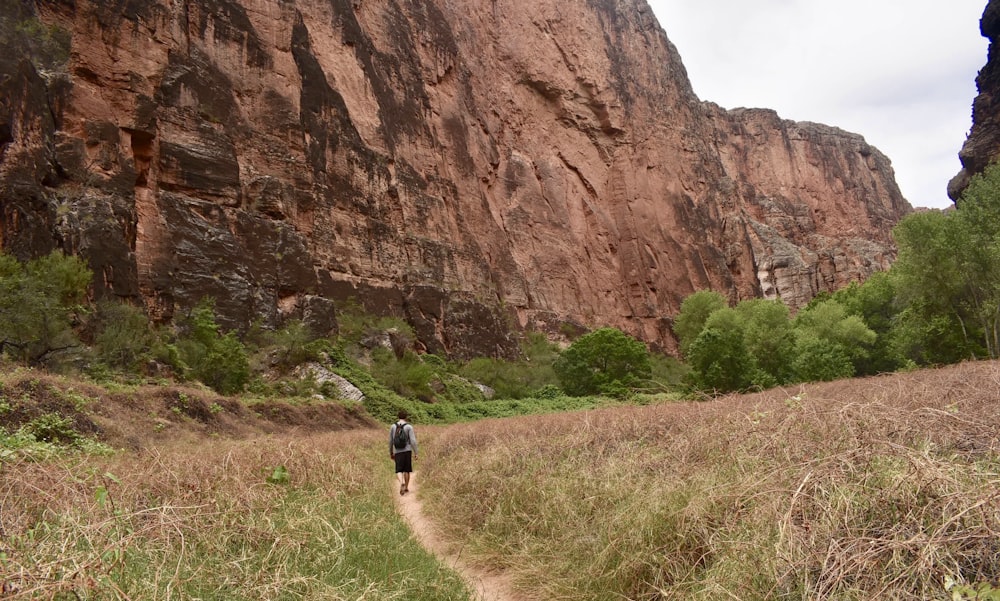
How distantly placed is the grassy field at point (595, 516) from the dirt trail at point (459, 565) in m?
0.13

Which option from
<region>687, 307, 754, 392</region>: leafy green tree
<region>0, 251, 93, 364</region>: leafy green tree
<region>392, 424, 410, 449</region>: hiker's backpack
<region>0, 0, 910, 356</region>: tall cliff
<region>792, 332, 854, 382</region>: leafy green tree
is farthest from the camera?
<region>687, 307, 754, 392</region>: leafy green tree

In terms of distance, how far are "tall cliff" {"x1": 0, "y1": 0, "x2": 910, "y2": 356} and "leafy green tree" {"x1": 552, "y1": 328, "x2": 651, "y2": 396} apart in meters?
6.91

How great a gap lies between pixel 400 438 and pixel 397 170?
3303 cm

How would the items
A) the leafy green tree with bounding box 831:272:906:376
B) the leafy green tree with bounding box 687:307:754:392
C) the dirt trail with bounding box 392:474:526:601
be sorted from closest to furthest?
the dirt trail with bounding box 392:474:526:601 → the leafy green tree with bounding box 687:307:754:392 → the leafy green tree with bounding box 831:272:906:376

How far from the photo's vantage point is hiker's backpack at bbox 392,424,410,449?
33.7 ft

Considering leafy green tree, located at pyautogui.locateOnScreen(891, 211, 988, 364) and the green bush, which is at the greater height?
the green bush

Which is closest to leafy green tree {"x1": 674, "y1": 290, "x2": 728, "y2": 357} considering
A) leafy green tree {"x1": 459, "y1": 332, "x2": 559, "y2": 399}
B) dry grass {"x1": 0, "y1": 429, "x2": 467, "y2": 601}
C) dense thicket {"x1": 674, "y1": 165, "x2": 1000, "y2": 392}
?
leafy green tree {"x1": 459, "y1": 332, "x2": 559, "y2": 399}

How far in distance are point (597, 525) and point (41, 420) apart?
1045cm

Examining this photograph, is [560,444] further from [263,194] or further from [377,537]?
[263,194]

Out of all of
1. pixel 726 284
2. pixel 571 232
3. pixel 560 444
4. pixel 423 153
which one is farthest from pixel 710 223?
pixel 560 444

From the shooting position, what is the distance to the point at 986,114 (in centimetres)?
4075

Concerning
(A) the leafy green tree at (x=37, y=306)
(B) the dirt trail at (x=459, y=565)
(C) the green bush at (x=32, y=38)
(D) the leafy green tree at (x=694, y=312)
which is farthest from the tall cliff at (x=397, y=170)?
(B) the dirt trail at (x=459, y=565)

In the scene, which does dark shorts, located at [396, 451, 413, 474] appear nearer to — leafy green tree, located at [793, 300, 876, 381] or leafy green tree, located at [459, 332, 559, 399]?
leafy green tree, located at [793, 300, 876, 381]

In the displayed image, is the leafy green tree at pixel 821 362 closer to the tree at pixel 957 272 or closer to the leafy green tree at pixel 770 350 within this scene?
the leafy green tree at pixel 770 350
